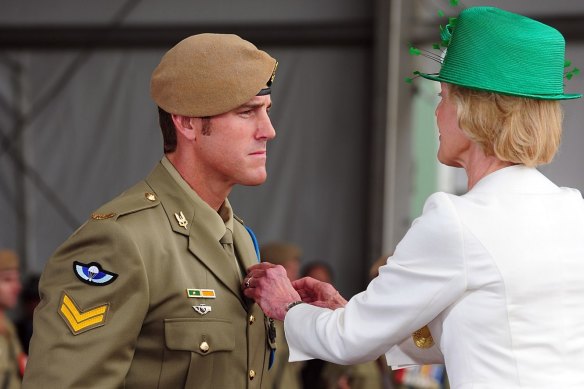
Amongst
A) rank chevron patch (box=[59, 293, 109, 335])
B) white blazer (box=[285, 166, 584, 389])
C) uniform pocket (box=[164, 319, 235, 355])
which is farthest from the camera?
uniform pocket (box=[164, 319, 235, 355])

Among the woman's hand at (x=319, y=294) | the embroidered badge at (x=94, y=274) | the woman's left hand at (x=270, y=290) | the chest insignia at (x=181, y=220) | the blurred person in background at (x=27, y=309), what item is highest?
the chest insignia at (x=181, y=220)

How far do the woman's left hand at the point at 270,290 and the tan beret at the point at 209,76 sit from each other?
1.33 feet

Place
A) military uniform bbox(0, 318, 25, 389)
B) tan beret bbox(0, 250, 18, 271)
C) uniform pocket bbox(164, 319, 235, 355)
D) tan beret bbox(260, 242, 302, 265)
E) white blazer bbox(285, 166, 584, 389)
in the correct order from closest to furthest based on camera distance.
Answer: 1. white blazer bbox(285, 166, 584, 389)
2. uniform pocket bbox(164, 319, 235, 355)
3. military uniform bbox(0, 318, 25, 389)
4. tan beret bbox(0, 250, 18, 271)
5. tan beret bbox(260, 242, 302, 265)

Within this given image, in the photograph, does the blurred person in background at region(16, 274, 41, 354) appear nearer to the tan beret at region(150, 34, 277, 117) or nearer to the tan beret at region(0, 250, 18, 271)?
the tan beret at region(0, 250, 18, 271)

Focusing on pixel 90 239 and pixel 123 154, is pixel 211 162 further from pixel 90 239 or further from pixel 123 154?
pixel 123 154

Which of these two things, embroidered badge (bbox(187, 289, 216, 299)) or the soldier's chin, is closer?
embroidered badge (bbox(187, 289, 216, 299))

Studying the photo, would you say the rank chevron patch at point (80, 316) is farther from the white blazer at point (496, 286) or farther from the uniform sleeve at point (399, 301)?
the white blazer at point (496, 286)

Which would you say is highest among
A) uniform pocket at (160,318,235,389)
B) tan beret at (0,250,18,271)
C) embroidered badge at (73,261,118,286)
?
embroidered badge at (73,261,118,286)

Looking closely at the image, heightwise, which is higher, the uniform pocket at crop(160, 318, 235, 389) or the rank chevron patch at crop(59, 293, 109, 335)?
the rank chevron patch at crop(59, 293, 109, 335)

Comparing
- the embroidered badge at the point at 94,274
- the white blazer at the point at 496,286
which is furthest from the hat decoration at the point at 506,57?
the embroidered badge at the point at 94,274

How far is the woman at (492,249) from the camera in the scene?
2336 millimetres

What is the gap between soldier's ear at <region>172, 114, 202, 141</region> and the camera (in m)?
2.70

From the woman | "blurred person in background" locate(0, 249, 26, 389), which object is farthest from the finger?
"blurred person in background" locate(0, 249, 26, 389)

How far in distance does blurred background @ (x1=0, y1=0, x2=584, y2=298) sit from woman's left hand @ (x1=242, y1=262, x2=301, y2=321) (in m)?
5.24
